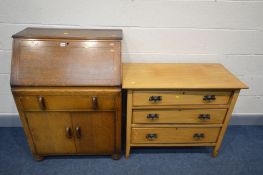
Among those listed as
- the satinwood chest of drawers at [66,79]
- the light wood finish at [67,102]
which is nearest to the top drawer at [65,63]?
the satinwood chest of drawers at [66,79]

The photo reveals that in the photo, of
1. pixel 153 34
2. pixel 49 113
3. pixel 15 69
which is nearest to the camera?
pixel 15 69

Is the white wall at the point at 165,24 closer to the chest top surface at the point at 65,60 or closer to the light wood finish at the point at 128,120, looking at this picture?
the chest top surface at the point at 65,60

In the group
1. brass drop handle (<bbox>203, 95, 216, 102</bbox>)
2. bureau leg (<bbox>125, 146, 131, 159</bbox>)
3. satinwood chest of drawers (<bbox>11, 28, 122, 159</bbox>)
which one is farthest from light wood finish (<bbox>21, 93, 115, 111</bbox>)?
brass drop handle (<bbox>203, 95, 216, 102</bbox>)

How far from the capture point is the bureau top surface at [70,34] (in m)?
1.44

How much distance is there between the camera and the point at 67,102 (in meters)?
1.43

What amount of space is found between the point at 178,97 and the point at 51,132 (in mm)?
1062

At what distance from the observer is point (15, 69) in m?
1.38

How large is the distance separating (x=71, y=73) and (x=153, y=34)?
2.70 ft

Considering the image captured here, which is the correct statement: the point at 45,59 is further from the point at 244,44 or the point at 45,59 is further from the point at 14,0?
the point at 244,44

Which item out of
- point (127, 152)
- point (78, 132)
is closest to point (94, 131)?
point (78, 132)

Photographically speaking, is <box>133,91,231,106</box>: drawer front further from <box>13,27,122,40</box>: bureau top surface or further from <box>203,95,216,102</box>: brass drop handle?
<box>13,27,122,40</box>: bureau top surface

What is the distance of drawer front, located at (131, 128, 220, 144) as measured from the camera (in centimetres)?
167

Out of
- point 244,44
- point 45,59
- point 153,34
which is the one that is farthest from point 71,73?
point 244,44

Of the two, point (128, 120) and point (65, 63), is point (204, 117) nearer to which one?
point (128, 120)
